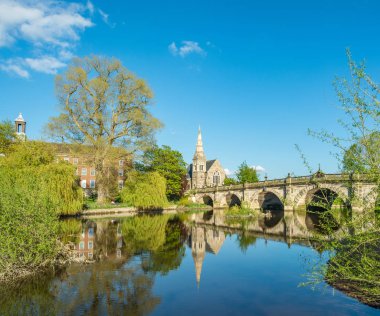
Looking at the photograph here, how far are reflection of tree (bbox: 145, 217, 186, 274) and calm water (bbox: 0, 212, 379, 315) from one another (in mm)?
53

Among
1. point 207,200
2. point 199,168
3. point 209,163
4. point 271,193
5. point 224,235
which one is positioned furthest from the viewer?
point 209,163

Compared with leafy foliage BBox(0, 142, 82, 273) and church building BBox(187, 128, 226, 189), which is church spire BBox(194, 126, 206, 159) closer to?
church building BBox(187, 128, 226, 189)

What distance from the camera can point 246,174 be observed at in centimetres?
7288

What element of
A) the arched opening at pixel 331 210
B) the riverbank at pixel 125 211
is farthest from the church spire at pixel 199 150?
the arched opening at pixel 331 210

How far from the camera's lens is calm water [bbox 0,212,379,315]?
11031 mm

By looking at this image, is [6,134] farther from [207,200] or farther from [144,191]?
[207,200]

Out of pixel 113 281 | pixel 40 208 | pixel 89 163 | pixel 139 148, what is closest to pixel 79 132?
pixel 89 163

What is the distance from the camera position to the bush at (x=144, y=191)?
4600 centimetres

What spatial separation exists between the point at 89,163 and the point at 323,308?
1398 inches

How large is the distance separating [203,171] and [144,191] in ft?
137

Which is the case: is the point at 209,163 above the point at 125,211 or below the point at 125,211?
above

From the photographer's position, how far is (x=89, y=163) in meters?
41.6

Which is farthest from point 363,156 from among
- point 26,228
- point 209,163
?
point 209,163

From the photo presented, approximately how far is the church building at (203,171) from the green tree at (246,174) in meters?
12.5
